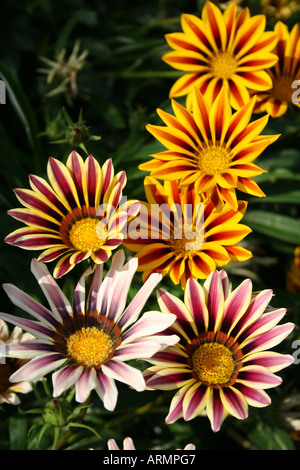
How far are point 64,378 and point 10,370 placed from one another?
0.30 m

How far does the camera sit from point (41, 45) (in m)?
1.96

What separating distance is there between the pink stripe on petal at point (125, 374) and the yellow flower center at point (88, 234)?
0.79ft

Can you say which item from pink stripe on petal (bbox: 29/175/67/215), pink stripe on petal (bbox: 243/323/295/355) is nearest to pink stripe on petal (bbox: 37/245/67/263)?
→ pink stripe on petal (bbox: 29/175/67/215)

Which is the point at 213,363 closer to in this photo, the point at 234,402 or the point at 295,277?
the point at 234,402

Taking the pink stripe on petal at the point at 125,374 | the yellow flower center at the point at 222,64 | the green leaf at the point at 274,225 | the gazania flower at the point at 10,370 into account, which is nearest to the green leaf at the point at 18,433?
the gazania flower at the point at 10,370

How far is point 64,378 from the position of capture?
3.41 feet

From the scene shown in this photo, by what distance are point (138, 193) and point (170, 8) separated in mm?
930

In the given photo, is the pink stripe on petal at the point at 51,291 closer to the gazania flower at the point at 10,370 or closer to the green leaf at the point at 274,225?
the gazania flower at the point at 10,370

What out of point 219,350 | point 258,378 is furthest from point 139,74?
point 258,378

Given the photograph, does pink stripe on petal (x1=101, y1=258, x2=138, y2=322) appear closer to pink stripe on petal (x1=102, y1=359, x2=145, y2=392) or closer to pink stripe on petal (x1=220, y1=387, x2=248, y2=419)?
pink stripe on petal (x1=102, y1=359, x2=145, y2=392)

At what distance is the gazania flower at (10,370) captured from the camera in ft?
3.97

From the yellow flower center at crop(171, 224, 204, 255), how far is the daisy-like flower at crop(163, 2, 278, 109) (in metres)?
0.33

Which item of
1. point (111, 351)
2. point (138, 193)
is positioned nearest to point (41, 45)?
point (138, 193)
